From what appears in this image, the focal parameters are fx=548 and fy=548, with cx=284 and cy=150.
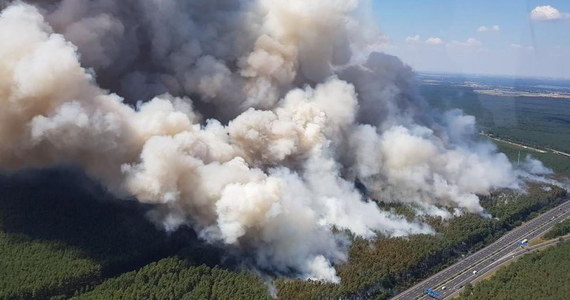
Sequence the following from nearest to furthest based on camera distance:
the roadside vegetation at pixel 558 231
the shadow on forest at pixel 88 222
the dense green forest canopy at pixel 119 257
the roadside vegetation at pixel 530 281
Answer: the dense green forest canopy at pixel 119 257, the shadow on forest at pixel 88 222, the roadside vegetation at pixel 530 281, the roadside vegetation at pixel 558 231

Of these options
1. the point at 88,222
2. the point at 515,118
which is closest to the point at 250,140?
the point at 88,222

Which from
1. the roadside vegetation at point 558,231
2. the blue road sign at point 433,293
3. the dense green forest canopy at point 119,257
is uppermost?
the dense green forest canopy at point 119,257

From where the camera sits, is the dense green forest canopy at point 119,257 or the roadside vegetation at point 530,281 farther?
the roadside vegetation at point 530,281

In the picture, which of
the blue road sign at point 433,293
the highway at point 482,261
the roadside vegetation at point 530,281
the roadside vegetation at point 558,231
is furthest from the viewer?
the roadside vegetation at point 558,231

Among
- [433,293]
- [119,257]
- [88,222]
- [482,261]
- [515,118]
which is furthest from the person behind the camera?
[515,118]

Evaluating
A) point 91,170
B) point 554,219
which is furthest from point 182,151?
point 554,219

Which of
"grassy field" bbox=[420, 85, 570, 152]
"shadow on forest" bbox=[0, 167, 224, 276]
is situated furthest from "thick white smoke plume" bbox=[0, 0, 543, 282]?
"grassy field" bbox=[420, 85, 570, 152]

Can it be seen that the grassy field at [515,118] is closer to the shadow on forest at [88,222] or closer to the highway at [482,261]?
the highway at [482,261]

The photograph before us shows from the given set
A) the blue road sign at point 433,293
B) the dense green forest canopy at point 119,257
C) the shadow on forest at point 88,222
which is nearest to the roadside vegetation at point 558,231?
the dense green forest canopy at point 119,257

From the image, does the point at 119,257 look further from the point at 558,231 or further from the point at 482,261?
the point at 558,231
